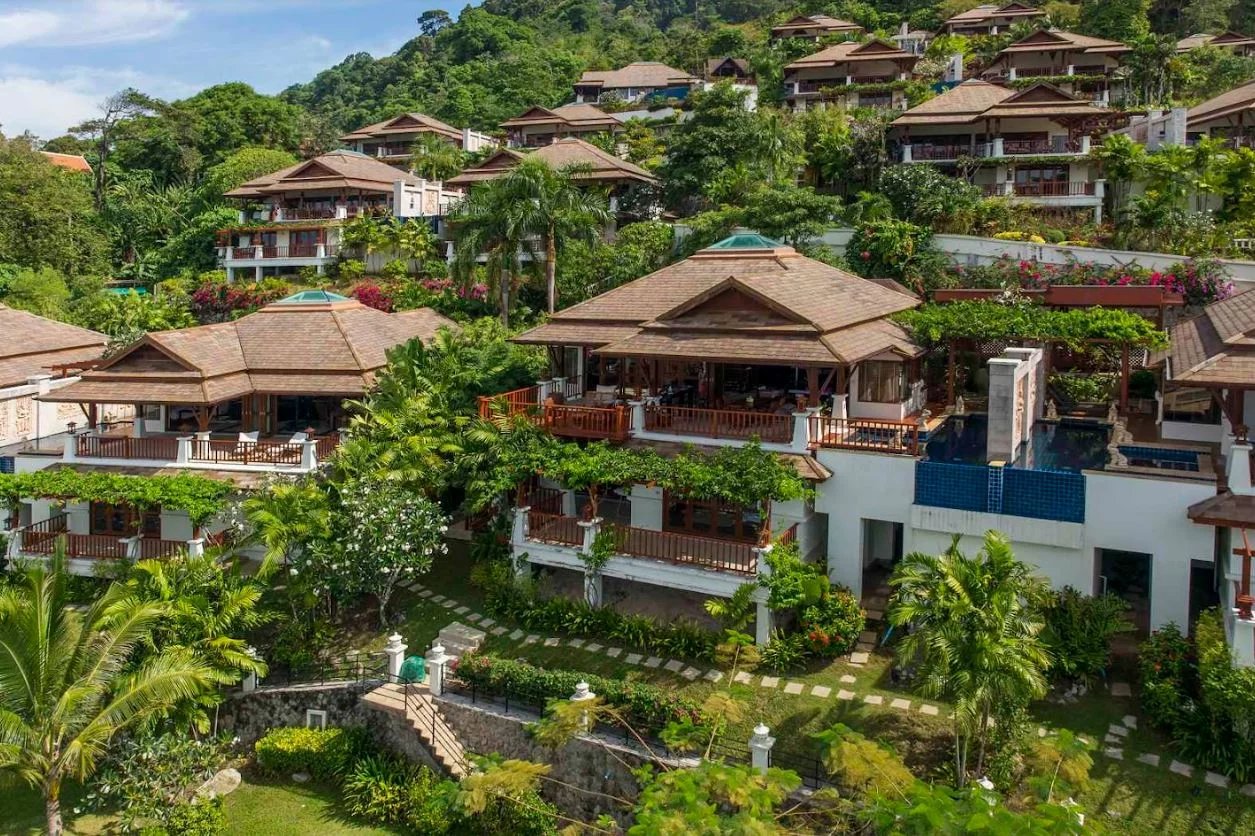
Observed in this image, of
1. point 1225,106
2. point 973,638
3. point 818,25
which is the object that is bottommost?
point 973,638

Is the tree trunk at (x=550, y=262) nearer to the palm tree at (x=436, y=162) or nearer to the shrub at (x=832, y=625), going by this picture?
the shrub at (x=832, y=625)

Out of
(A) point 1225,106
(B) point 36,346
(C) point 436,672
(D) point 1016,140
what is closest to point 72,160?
(B) point 36,346

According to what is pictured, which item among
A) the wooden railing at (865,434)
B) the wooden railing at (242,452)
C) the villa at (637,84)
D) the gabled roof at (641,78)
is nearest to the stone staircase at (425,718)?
the wooden railing at (242,452)

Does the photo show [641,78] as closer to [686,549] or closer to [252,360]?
[252,360]

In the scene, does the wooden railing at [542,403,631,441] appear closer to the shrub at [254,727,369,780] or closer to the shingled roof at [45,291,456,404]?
the shingled roof at [45,291,456,404]

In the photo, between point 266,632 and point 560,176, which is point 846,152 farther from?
point 266,632

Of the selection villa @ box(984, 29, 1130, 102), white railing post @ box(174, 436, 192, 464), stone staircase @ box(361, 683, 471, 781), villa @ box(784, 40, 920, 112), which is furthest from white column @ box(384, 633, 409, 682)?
villa @ box(984, 29, 1130, 102)

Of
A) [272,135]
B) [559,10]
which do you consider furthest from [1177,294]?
[559,10]
